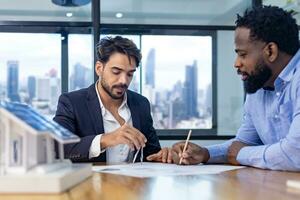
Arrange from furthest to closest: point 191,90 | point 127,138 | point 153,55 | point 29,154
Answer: point 191,90, point 153,55, point 127,138, point 29,154

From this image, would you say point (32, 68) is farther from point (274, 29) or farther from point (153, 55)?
point (274, 29)

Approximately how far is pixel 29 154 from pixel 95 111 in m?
1.22

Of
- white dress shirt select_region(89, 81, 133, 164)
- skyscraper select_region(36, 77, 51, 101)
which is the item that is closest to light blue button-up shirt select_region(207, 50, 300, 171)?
white dress shirt select_region(89, 81, 133, 164)

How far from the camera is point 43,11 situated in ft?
15.6

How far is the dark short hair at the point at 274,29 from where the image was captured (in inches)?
75.2

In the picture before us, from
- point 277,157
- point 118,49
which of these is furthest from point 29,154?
point 118,49

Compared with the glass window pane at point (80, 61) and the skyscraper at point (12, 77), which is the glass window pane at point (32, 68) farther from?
the glass window pane at point (80, 61)

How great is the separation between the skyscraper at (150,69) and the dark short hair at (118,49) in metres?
2.54

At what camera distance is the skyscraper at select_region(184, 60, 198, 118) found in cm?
506

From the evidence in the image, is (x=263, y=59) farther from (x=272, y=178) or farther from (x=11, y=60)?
(x=11, y=60)

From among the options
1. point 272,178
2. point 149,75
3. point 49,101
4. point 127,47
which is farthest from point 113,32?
point 272,178

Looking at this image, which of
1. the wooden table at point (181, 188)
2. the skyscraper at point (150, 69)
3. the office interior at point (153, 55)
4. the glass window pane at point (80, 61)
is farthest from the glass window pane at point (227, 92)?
the wooden table at point (181, 188)

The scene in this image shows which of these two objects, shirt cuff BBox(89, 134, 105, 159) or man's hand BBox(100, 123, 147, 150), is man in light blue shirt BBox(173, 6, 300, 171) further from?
shirt cuff BBox(89, 134, 105, 159)

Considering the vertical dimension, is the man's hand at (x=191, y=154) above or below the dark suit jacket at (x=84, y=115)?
below
